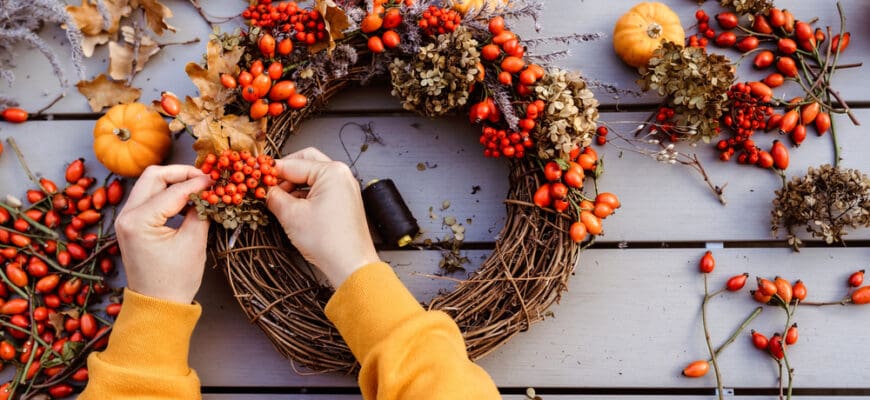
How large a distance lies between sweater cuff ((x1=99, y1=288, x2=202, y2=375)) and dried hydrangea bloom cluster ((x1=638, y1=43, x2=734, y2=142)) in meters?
1.29

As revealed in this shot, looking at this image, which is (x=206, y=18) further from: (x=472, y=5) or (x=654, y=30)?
(x=654, y=30)

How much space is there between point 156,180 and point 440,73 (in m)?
0.72

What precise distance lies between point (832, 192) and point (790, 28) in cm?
47

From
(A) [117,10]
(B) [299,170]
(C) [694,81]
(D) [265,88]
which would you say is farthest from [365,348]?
(A) [117,10]

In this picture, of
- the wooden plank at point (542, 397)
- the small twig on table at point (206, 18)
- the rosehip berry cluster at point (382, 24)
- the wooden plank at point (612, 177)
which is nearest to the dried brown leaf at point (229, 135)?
the wooden plank at point (612, 177)

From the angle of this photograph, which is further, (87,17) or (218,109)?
(87,17)

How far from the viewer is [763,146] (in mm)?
1654

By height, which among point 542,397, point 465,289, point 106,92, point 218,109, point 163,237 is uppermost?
point 218,109

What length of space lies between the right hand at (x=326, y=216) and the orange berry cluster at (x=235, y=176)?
46 mm

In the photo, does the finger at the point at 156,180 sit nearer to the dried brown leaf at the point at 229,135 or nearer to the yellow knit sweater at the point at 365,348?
the dried brown leaf at the point at 229,135


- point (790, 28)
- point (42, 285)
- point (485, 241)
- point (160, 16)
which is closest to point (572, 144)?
point (485, 241)

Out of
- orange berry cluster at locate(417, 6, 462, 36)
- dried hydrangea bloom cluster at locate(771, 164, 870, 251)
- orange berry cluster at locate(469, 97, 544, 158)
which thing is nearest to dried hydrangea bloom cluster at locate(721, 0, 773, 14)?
dried hydrangea bloom cluster at locate(771, 164, 870, 251)

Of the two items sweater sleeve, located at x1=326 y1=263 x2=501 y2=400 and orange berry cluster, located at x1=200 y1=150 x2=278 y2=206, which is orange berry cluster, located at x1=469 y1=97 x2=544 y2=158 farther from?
orange berry cluster, located at x1=200 y1=150 x2=278 y2=206

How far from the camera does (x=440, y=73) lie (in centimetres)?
140
